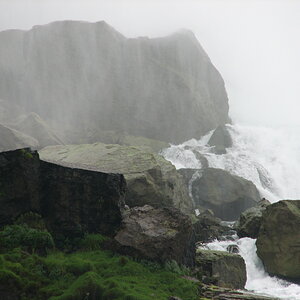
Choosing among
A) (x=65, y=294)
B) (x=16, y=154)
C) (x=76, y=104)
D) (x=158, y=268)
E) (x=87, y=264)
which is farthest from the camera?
(x=76, y=104)

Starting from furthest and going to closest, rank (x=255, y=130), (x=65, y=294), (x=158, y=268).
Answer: (x=255, y=130)
(x=158, y=268)
(x=65, y=294)

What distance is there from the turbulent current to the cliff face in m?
10.5

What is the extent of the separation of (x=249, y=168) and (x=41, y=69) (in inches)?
2181

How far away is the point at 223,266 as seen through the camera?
61.9 ft

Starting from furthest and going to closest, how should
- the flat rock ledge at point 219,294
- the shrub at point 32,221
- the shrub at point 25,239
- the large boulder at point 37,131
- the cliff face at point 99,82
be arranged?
the cliff face at point 99,82 → the large boulder at point 37,131 → the shrub at point 32,221 → the shrub at point 25,239 → the flat rock ledge at point 219,294

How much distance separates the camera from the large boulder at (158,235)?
13211mm

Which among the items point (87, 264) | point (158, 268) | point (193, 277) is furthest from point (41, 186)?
point (193, 277)

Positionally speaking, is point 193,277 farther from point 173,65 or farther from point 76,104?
point 173,65

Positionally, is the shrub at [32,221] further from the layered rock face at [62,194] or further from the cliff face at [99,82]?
the cliff face at [99,82]

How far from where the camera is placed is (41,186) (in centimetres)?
1508

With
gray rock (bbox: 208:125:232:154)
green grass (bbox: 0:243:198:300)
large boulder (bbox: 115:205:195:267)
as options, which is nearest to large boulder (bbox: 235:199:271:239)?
large boulder (bbox: 115:205:195:267)

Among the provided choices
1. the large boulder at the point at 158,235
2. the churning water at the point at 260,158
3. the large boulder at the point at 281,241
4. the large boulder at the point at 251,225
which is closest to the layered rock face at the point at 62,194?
the large boulder at the point at 158,235

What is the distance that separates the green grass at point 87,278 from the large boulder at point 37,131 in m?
46.4

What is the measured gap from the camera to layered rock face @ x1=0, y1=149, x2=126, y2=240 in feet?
46.8
